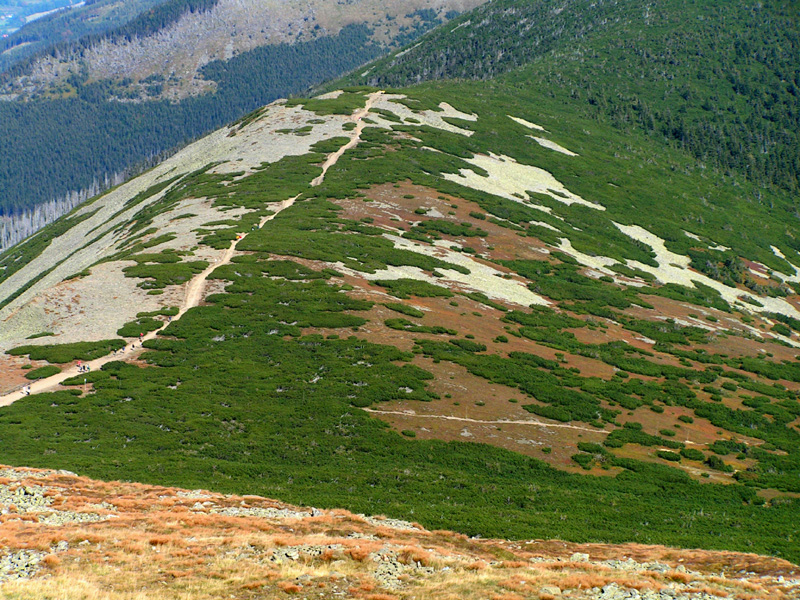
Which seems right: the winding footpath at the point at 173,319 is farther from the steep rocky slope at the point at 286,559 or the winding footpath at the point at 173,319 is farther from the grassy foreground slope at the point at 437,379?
the steep rocky slope at the point at 286,559

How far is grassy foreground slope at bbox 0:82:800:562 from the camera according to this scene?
35.5 metres

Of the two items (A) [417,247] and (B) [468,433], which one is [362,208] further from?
(B) [468,433]

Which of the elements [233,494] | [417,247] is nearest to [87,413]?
[233,494]

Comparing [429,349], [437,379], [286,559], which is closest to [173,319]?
[429,349]

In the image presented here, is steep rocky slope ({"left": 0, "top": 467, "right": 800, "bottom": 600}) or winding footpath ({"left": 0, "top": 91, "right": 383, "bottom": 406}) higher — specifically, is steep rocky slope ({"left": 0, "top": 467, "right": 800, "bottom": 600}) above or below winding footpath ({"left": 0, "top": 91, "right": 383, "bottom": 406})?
below

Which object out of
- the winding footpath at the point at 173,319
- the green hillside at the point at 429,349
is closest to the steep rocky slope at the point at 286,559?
the green hillside at the point at 429,349

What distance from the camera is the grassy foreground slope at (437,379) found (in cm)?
3547

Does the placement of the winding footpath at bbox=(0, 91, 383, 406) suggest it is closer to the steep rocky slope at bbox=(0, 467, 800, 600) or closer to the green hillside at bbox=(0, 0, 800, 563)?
the green hillside at bbox=(0, 0, 800, 563)

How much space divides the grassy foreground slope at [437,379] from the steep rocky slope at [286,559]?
280cm

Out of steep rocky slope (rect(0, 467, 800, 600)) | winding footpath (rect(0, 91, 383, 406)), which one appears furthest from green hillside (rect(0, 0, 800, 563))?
steep rocky slope (rect(0, 467, 800, 600))

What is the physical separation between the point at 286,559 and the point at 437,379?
23788 mm

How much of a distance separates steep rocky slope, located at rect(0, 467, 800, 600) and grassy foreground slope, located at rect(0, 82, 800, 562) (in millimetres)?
2799

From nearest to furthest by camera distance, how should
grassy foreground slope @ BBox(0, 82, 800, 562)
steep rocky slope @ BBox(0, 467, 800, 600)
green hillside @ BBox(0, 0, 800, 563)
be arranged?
steep rocky slope @ BBox(0, 467, 800, 600) → grassy foreground slope @ BBox(0, 82, 800, 562) → green hillside @ BBox(0, 0, 800, 563)

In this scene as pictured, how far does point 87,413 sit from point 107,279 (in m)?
23.3
